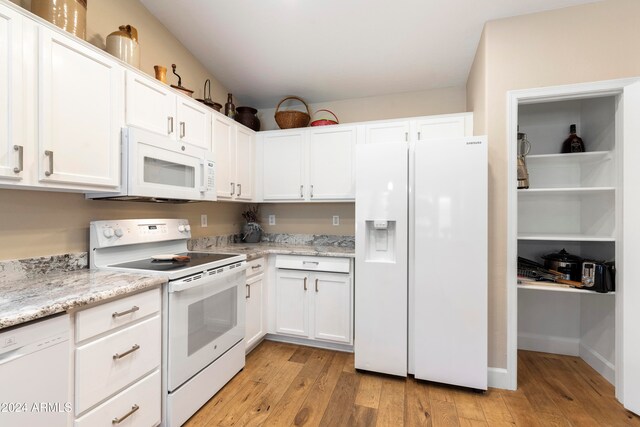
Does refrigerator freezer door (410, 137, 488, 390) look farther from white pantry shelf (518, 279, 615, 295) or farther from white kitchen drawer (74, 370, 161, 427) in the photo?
white kitchen drawer (74, 370, 161, 427)

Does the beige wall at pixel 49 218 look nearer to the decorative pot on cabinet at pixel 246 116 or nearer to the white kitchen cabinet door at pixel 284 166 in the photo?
the white kitchen cabinet door at pixel 284 166

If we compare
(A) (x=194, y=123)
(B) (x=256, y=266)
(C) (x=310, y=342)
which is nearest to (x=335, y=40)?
(A) (x=194, y=123)

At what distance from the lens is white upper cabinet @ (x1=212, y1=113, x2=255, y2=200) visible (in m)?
2.65

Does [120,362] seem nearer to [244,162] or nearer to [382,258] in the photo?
[382,258]

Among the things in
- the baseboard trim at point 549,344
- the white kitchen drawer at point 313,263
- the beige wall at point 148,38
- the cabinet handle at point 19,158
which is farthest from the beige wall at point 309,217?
the cabinet handle at point 19,158

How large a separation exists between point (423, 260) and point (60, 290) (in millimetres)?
2098

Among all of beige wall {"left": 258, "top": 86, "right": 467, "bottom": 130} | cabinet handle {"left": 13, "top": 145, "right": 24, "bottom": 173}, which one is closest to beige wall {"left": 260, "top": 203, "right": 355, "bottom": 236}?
beige wall {"left": 258, "top": 86, "right": 467, "bottom": 130}

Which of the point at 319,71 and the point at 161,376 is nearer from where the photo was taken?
the point at 161,376

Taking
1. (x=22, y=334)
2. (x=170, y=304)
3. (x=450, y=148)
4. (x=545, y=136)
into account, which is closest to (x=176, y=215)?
(x=170, y=304)

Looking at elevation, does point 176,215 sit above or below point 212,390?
above

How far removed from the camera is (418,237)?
7.07 feet

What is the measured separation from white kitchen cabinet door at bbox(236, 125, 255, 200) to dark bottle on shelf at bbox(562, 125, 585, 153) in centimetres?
297

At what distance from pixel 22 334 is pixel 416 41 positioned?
295 cm

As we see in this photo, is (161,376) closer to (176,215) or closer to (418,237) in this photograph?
(176,215)
